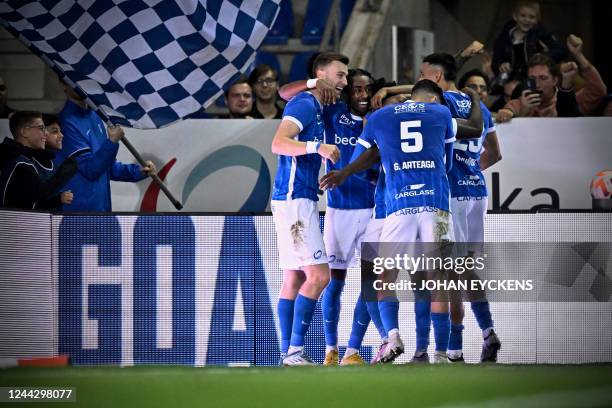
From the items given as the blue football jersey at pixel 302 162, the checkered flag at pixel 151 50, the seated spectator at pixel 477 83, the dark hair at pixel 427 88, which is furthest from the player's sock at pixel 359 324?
the seated spectator at pixel 477 83

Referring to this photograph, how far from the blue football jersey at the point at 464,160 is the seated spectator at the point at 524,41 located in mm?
3486

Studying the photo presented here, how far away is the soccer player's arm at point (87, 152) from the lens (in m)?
10.7

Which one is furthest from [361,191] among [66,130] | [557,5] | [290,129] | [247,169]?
[557,5]

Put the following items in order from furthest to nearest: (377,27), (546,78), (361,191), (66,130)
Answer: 1. (377,27)
2. (546,78)
3. (66,130)
4. (361,191)

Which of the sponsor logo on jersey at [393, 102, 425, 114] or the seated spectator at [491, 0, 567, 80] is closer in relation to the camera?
the sponsor logo on jersey at [393, 102, 425, 114]

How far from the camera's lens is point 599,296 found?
9.98 m

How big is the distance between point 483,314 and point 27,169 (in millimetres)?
3572

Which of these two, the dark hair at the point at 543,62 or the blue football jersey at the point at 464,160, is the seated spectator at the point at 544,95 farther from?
the blue football jersey at the point at 464,160

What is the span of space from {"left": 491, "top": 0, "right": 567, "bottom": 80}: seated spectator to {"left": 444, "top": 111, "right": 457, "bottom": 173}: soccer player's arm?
3.90 m

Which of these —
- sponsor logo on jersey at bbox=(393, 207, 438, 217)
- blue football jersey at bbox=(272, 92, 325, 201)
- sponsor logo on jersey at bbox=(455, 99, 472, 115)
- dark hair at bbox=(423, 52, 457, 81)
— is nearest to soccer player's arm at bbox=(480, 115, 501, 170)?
sponsor logo on jersey at bbox=(455, 99, 472, 115)

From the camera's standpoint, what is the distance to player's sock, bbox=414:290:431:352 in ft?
31.7

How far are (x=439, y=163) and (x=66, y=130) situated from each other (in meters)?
3.29

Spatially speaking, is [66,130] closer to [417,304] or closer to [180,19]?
[180,19]

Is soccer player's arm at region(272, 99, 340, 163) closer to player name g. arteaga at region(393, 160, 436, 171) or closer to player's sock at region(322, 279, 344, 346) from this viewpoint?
player name g. arteaga at region(393, 160, 436, 171)
